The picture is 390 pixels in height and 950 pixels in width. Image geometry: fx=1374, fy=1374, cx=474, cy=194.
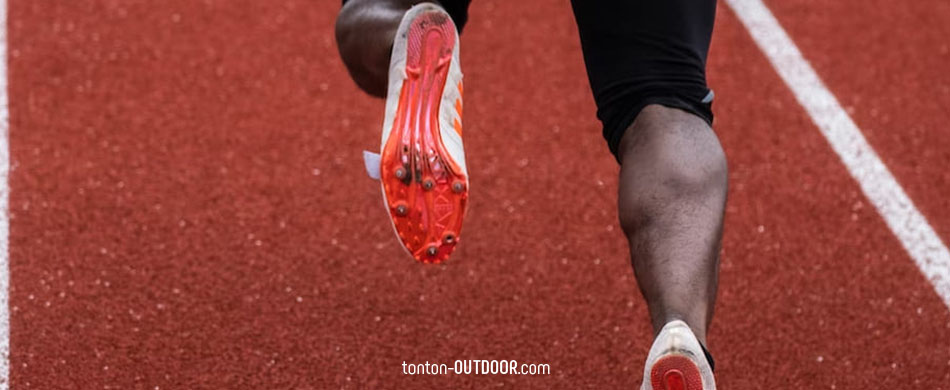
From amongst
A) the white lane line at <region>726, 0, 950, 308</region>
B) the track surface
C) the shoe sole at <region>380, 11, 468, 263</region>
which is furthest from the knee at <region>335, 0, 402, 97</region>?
the white lane line at <region>726, 0, 950, 308</region>

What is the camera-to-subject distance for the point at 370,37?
7.54 ft

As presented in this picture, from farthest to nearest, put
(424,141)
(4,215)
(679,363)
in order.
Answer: (4,215) → (424,141) → (679,363)

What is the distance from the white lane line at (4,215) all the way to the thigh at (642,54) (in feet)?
4.30

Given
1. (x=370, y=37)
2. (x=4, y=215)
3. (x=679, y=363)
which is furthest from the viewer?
(x=4, y=215)

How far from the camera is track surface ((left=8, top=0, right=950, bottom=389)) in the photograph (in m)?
2.77

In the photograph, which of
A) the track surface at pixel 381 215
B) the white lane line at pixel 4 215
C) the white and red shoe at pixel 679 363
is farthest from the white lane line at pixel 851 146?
the white lane line at pixel 4 215

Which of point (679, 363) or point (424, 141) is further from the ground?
point (424, 141)

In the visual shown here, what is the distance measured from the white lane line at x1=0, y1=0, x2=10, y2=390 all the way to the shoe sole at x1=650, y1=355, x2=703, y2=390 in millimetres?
1349

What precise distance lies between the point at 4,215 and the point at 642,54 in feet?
6.00

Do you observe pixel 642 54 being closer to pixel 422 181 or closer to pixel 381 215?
pixel 422 181

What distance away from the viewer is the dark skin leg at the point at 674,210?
197cm

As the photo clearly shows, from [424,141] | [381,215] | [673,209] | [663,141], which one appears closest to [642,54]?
[663,141]

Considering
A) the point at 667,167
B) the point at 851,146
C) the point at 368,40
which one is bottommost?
the point at 851,146

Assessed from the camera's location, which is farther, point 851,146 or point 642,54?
point 851,146
